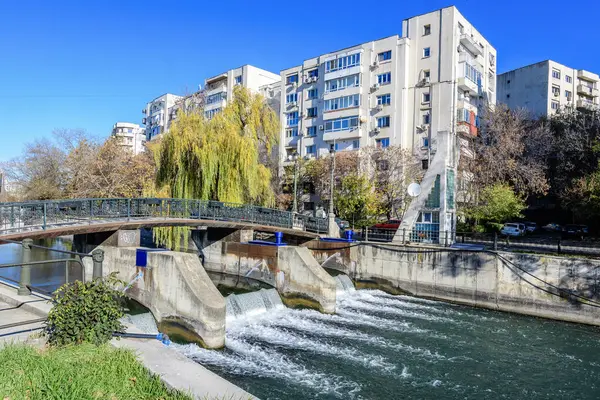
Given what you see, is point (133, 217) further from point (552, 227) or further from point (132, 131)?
point (132, 131)

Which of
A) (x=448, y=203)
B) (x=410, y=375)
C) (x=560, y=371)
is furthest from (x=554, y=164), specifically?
(x=410, y=375)

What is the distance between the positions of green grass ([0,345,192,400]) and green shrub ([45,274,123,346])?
204 mm

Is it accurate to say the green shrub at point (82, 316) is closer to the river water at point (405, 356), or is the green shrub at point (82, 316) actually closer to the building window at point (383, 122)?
the river water at point (405, 356)

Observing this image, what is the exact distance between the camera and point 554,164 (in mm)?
39594

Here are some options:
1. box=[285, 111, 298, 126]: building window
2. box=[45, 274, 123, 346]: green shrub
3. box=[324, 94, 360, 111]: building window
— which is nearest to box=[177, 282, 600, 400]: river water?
box=[45, 274, 123, 346]: green shrub

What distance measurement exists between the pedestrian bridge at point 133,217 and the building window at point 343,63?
Answer: 26.0 m

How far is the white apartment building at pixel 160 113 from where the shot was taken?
76.9 meters

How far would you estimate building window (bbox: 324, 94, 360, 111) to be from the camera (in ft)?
152

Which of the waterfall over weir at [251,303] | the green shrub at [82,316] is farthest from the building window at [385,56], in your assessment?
the green shrub at [82,316]

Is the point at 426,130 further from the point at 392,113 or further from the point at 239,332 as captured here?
the point at 239,332

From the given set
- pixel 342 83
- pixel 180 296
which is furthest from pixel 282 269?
pixel 342 83

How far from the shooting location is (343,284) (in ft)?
67.2

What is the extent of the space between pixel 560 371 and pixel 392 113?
36.0 metres

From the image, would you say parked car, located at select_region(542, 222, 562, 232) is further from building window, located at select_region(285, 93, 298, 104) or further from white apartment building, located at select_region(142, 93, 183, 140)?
white apartment building, located at select_region(142, 93, 183, 140)
